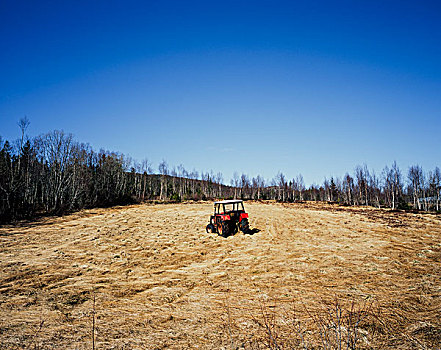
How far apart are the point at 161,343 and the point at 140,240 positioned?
43.7 ft

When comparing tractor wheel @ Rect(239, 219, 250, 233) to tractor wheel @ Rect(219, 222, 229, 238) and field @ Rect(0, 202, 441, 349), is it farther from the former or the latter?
tractor wheel @ Rect(219, 222, 229, 238)

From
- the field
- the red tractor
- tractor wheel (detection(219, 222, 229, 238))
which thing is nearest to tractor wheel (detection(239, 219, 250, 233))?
the red tractor

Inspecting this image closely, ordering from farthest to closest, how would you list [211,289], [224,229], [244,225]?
[244,225]
[224,229]
[211,289]

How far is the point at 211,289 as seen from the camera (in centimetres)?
866

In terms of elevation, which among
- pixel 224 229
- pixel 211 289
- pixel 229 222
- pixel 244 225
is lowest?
pixel 211 289

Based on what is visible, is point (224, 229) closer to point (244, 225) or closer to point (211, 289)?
point (244, 225)

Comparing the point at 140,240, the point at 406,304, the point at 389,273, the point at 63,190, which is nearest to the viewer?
the point at 406,304

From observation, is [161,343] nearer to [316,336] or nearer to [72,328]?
[72,328]

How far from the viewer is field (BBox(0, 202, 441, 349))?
5.54 m

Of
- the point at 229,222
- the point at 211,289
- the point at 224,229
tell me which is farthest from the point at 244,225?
the point at 211,289

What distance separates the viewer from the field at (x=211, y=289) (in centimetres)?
554

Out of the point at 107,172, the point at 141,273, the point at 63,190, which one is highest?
the point at 107,172

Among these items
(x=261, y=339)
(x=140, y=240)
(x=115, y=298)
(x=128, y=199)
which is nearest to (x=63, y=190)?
(x=128, y=199)

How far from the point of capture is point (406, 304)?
268 inches
